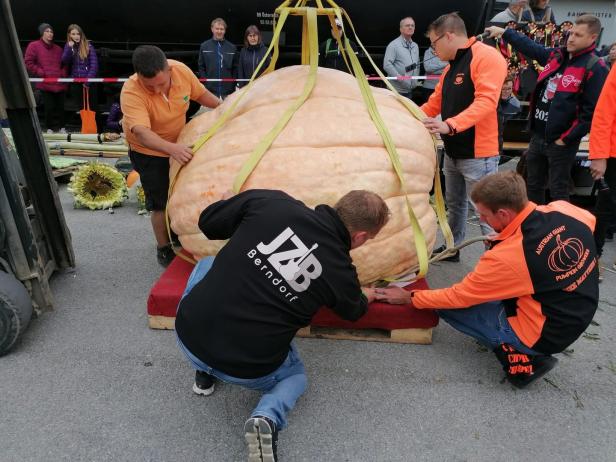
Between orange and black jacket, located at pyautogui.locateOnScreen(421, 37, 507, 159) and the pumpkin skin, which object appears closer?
the pumpkin skin

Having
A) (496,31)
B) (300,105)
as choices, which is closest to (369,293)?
(300,105)

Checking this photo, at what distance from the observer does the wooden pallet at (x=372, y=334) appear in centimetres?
293

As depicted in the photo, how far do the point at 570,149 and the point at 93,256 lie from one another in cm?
399

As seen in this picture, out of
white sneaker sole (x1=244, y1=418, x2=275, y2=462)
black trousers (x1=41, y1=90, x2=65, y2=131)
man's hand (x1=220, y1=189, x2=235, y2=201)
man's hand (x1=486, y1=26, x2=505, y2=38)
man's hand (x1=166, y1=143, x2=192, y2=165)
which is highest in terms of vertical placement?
man's hand (x1=486, y1=26, x2=505, y2=38)

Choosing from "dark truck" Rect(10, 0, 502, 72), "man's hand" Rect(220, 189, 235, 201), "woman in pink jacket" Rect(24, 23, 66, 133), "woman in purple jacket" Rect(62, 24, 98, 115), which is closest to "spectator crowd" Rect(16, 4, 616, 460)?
"man's hand" Rect(220, 189, 235, 201)

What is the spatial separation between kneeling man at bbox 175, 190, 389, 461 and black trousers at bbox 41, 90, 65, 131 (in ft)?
25.9

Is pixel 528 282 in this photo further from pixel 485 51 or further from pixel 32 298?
pixel 32 298

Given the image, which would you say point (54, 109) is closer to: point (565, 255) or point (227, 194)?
point (227, 194)

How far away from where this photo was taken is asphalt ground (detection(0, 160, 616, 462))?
2207 millimetres

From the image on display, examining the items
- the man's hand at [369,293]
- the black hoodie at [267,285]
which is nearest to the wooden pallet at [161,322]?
the black hoodie at [267,285]

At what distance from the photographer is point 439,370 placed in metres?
2.74

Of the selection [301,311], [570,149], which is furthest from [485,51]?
[301,311]

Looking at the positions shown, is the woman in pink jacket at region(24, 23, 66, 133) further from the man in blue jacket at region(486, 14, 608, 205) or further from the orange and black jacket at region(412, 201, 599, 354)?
the orange and black jacket at region(412, 201, 599, 354)

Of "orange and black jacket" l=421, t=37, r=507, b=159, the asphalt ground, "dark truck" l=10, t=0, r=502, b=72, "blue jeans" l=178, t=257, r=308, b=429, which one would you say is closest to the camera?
"blue jeans" l=178, t=257, r=308, b=429
